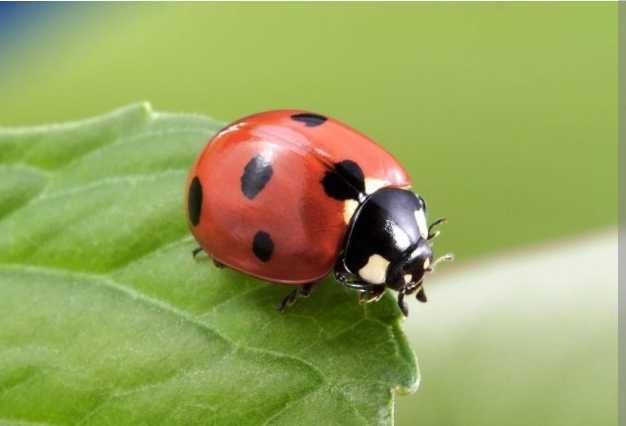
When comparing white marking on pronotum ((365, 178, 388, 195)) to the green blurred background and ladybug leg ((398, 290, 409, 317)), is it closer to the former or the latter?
ladybug leg ((398, 290, 409, 317))

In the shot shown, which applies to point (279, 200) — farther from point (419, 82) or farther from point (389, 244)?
point (419, 82)

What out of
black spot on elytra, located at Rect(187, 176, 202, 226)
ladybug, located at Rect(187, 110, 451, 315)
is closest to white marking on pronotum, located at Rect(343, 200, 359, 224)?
ladybug, located at Rect(187, 110, 451, 315)

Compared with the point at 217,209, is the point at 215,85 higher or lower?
lower

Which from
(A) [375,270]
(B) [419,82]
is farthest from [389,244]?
(B) [419,82]

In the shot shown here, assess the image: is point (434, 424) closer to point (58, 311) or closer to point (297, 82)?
point (58, 311)

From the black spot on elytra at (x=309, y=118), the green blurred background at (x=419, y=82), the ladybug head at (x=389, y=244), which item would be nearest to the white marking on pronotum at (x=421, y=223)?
the ladybug head at (x=389, y=244)

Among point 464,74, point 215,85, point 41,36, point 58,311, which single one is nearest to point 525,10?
point 464,74
